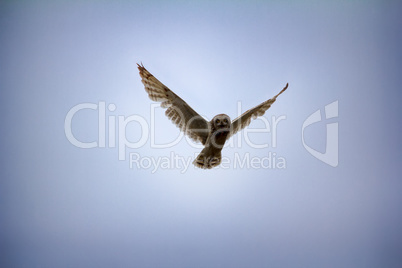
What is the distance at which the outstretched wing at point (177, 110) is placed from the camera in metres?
3.71

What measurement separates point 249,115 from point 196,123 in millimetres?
595

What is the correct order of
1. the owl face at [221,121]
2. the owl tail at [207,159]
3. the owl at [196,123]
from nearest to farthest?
the owl face at [221,121] < the owl at [196,123] < the owl tail at [207,159]

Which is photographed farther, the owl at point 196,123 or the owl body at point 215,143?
the owl at point 196,123

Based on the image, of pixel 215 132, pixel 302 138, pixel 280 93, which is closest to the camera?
pixel 215 132

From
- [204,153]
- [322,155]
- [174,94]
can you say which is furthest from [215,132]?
[322,155]

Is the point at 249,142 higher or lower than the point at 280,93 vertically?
lower

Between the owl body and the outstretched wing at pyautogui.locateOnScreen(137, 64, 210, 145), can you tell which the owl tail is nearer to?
the owl body

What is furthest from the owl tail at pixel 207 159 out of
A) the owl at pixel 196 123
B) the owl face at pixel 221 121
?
the owl face at pixel 221 121

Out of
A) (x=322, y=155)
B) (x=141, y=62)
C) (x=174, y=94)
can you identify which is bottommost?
(x=322, y=155)

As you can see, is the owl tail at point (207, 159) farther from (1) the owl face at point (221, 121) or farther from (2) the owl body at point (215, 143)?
(1) the owl face at point (221, 121)

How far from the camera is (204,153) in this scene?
379 centimetres

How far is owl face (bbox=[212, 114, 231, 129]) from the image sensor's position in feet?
11.6

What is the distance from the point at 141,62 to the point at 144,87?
256 mm

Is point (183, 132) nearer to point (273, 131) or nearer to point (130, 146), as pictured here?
point (130, 146)
